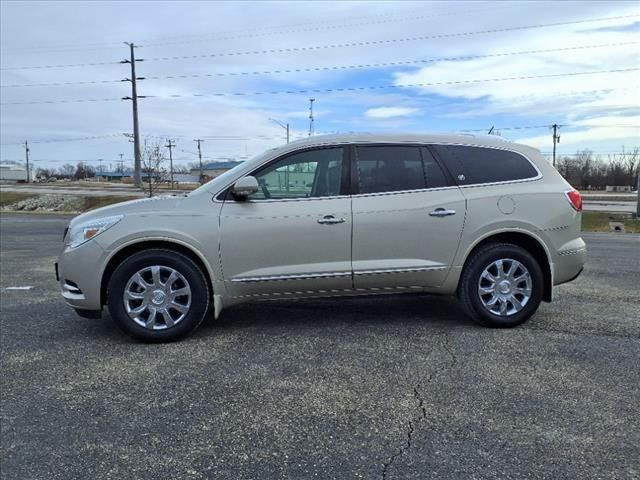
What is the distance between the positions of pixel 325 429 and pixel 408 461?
1.79 feet

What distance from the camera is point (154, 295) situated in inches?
182

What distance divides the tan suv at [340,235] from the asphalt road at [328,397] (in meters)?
0.40

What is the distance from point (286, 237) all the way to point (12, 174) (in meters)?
114

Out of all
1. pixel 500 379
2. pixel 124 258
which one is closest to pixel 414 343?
pixel 500 379

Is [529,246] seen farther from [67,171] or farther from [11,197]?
[67,171]

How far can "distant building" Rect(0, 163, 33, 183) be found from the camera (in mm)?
99875

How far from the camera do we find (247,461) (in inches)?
110

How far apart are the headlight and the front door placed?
0.94 metres

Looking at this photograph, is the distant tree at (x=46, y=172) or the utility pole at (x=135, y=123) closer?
the utility pole at (x=135, y=123)

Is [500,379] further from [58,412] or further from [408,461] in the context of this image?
[58,412]

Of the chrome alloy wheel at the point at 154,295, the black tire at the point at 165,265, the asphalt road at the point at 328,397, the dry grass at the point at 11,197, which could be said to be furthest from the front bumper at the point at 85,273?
the dry grass at the point at 11,197

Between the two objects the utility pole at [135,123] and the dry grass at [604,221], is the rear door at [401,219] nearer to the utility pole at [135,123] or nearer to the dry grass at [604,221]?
the dry grass at [604,221]

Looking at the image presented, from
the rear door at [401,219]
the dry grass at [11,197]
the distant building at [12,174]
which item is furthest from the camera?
the distant building at [12,174]

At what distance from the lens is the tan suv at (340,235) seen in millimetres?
4641
